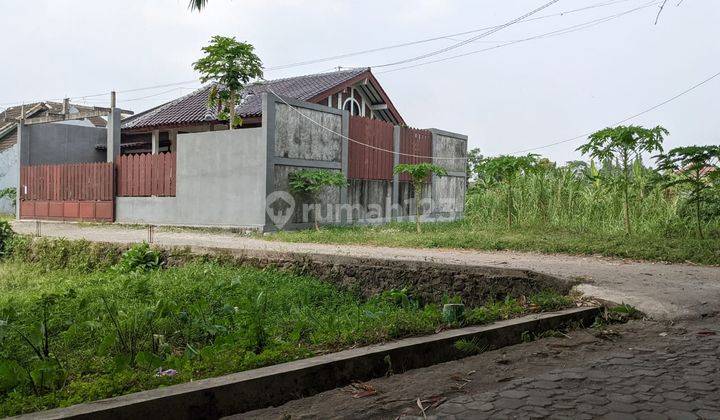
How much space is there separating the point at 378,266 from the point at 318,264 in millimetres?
964

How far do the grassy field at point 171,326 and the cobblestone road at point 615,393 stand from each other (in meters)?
1.10

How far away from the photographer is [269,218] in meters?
13.5

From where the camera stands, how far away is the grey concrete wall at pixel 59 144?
2047 centimetres

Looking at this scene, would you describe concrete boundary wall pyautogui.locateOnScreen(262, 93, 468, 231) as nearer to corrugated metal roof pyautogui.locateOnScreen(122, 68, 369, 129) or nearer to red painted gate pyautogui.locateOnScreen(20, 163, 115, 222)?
corrugated metal roof pyautogui.locateOnScreen(122, 68, 369, 129)

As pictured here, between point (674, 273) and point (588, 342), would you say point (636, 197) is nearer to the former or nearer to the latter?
point (674, 273)

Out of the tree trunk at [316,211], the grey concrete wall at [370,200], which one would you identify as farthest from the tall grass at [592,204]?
the tree trunk at [316,211]

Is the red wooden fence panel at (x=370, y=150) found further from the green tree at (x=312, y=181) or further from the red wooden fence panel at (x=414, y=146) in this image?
the green tree at (x=312, y=181)

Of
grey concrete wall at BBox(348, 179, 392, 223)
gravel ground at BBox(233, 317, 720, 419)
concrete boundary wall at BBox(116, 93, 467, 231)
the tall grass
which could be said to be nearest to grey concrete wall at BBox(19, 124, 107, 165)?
concrete boundary wall at BBox(116, 93, 467, 231)

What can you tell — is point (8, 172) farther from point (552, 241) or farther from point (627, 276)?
point (627, 276)

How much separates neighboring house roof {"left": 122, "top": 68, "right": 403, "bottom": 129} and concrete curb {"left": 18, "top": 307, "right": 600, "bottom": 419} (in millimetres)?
14366

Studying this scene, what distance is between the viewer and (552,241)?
1065 centimetres

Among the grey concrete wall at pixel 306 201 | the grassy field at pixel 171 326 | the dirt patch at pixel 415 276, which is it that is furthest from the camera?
the grey concrete wall at pixel 306 201

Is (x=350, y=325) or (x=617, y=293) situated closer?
(x=350, y=325)

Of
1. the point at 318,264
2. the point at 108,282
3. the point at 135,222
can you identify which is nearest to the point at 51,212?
the point at 135,222
